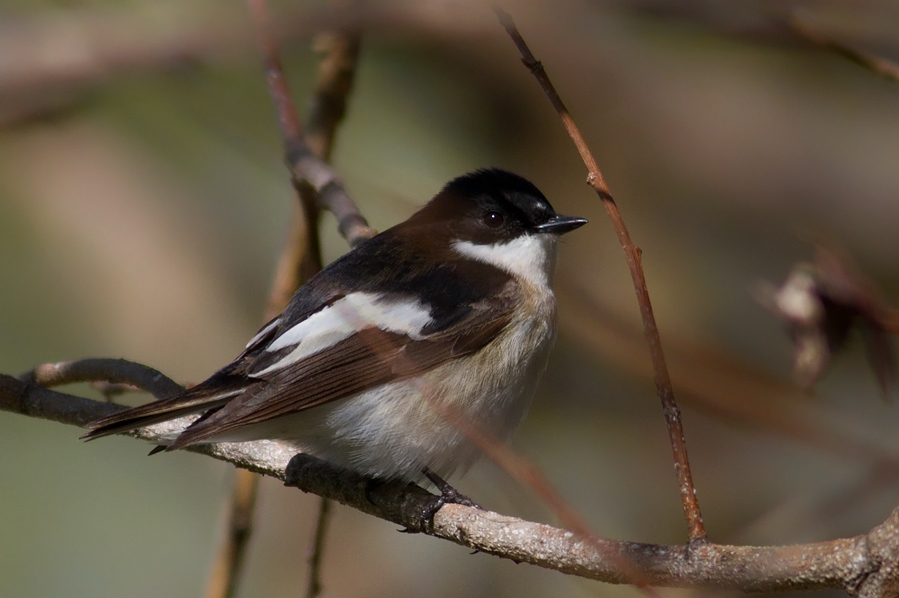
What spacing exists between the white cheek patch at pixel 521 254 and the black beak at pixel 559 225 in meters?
0.05

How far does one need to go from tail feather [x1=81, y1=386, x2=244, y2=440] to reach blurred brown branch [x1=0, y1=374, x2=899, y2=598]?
348 mm

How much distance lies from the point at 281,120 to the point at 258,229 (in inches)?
104

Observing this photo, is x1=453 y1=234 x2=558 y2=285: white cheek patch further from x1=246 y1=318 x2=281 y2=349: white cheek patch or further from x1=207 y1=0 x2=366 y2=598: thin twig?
x1=246 y1=318 x2=281 y2=349: white cheek patch

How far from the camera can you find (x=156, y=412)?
2.68 metres

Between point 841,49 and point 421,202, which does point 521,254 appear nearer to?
point 841,49

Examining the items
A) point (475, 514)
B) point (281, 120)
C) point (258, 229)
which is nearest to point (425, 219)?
point (281, 120)

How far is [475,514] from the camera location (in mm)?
2656

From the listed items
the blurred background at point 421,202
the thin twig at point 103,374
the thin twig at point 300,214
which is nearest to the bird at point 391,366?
the thin twig at point 103,374

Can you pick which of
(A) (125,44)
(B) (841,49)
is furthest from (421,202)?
(A) (125,44)

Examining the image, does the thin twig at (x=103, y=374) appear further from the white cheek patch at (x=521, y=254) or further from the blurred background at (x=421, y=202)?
the blurred background at (x=421, y=202)

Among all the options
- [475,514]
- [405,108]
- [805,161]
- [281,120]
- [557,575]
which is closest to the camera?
[475,514]

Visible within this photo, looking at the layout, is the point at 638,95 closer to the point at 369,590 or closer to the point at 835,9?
the point at 369,590

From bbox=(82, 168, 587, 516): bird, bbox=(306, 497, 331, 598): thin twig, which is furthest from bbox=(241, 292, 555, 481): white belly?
bbox=(306, 497, 331, 598): thin twig

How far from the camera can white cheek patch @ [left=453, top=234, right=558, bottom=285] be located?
12.3 ft
